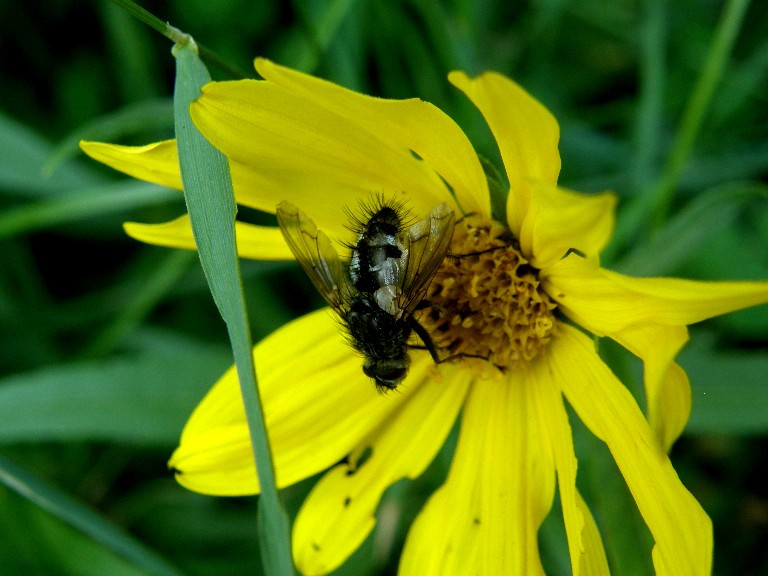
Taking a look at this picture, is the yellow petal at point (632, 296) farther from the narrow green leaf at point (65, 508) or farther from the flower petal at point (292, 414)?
the narrow green leaf at point (65, 508)

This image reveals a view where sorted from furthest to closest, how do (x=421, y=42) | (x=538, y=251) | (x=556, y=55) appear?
(x=556, y=55), (x=421, y=42), (x=538, y=251)

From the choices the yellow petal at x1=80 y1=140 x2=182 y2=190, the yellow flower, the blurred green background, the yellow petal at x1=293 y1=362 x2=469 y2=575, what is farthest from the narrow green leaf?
the yellow petal at x1=80 y1=140 x2=182 y2=190

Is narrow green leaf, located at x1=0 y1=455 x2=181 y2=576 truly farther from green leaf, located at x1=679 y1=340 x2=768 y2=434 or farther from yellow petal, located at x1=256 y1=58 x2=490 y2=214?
green leaf, located at x1=679 y1=340 x2=768 y2=434

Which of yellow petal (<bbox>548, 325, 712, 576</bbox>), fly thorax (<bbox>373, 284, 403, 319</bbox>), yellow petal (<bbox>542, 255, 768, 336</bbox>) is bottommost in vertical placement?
yellow petal (<bbox>548, 325, 712, 576</bbox>)

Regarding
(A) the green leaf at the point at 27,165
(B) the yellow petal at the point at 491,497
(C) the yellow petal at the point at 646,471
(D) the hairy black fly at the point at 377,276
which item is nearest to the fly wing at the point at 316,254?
(D) the hairy black fly at the point at 377,276

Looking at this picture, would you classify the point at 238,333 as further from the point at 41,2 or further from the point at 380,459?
the point at 41,2

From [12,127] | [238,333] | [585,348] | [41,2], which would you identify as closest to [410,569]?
[585,348]

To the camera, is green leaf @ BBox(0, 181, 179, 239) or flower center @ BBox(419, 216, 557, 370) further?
green leaf @ BBox(0, 181, 179, 239)
